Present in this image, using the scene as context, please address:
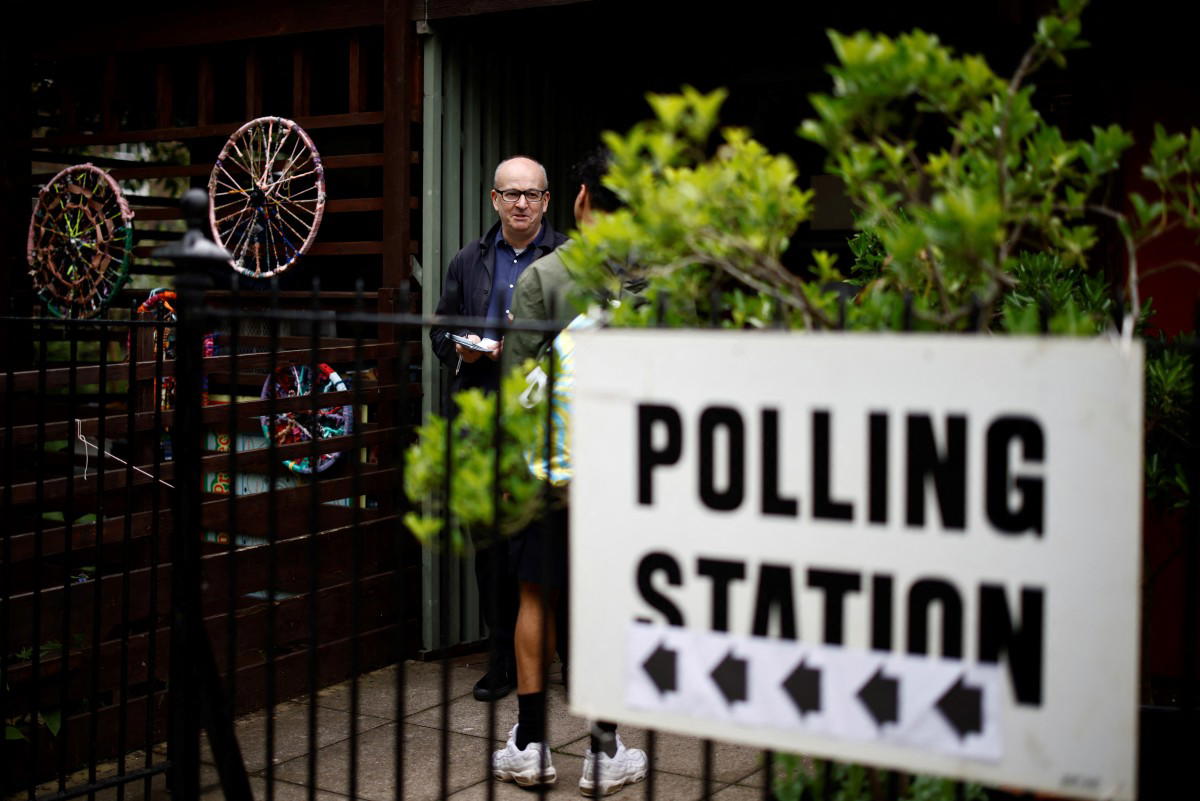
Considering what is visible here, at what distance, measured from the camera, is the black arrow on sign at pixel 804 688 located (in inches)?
93.4

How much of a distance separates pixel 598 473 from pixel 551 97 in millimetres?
4633

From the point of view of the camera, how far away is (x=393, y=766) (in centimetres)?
491

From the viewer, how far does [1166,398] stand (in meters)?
3.27

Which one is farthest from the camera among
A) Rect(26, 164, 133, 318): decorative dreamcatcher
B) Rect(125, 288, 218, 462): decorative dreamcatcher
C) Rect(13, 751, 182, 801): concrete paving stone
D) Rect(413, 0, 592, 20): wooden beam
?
Rect(26, 164, 133, 318): decorative dreamcatcher

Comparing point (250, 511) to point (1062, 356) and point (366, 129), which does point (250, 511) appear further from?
point (1062, 356)

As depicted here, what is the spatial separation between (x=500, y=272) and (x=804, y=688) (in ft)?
11.5

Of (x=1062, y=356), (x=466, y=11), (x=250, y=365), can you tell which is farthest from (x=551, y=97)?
(x=1062, y=356)

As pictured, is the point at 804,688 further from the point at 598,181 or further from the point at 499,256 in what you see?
the point at 499,256

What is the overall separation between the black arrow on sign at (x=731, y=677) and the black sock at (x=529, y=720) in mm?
2031

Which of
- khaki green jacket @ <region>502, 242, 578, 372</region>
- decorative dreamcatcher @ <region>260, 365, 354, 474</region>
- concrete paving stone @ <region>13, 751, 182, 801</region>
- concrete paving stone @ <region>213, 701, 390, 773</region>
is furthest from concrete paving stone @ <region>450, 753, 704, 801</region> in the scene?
decorative dreamcatcher @ <region>260, 365, 354, 474</region>

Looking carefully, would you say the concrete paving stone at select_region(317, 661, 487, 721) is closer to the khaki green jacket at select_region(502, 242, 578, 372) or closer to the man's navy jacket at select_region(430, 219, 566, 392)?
the man's navy jacket at select_region(430, 219, 566, 392)

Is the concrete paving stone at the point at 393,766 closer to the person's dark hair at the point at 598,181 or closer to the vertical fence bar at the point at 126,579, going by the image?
the vertical fence bar at the point at 126,579

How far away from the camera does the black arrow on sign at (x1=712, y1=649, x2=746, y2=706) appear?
243 centimetres

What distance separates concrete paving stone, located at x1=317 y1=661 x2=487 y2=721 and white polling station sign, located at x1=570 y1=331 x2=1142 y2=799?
10.6 ft
